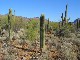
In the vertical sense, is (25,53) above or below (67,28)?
below

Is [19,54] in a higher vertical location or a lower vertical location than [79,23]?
lower

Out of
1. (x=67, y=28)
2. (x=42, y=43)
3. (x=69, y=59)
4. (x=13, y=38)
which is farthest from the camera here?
(x=67, y=28)

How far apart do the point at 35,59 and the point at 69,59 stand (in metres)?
2.48

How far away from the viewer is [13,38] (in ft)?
91.2

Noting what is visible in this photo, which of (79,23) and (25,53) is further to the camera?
(79,23)

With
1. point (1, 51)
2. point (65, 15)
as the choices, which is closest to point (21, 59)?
point (1, 51)

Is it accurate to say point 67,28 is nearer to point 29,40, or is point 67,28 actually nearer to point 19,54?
point 29,40

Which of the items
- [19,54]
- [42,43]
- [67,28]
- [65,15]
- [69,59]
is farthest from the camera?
[65,15]

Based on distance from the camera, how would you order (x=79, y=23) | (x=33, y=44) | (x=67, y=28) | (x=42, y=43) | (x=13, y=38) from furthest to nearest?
(x=79, y=23) → (x=67, y=28) → (x=13, y=38) → (x=33, y=44) → (x=42, y=43)

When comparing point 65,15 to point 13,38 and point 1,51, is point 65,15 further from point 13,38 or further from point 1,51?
point 1,51

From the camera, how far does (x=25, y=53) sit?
65.0 feet

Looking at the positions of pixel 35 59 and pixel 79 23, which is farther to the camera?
pixel 79 23

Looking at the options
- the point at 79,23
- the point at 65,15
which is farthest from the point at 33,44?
the point at 79,23

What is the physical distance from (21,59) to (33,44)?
6.46 metres
